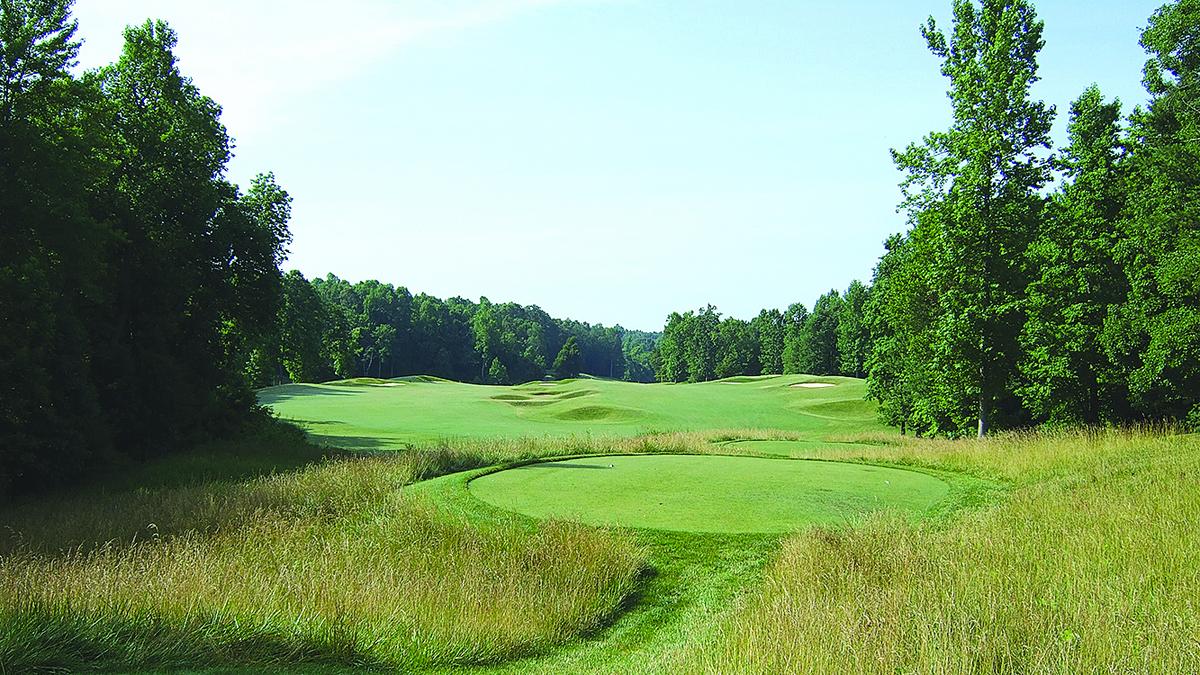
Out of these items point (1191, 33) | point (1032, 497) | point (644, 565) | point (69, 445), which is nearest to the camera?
point (644, 565)

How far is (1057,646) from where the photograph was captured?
4.08 meters

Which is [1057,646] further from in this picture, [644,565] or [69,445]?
[69,445]

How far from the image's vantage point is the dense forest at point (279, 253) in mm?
15562

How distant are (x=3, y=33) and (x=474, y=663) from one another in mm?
18668

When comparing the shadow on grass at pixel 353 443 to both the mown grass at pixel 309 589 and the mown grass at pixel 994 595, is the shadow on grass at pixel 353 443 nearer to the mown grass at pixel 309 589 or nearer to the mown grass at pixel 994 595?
the mown grass at pixel 309 589

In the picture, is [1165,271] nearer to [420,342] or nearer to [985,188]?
[985,188]

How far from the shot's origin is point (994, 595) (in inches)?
199

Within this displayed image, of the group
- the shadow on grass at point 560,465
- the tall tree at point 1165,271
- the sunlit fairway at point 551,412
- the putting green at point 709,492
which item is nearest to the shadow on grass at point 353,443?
the sunlit fairway at point 551,412

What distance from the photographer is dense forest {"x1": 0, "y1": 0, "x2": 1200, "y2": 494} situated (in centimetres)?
1556

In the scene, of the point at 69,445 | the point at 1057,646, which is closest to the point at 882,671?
the point at 1057,646

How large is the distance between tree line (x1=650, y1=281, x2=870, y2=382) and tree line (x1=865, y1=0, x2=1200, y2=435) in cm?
4612

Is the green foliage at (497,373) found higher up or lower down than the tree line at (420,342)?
lower down

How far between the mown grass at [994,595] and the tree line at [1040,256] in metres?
11.3

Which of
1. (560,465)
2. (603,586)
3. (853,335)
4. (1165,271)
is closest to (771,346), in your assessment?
(853,335)
